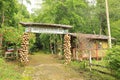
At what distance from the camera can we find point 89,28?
35.6m

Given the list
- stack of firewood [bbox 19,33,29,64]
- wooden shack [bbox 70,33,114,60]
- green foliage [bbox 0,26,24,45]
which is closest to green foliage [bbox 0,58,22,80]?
stack of firewood [bbox 19,33,29,64]

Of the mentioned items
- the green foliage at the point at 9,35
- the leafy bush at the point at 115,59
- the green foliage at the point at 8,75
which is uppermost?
the green foliage at the point at 9,35

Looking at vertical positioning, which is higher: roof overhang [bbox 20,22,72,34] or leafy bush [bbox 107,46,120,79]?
roof overhang [bbox 20,22,72,34]

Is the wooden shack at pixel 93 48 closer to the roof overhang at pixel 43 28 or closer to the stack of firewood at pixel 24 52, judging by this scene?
the roof overhang at pixel 43 28

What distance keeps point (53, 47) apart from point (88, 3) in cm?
1123

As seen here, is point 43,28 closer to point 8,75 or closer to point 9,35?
point 9,35

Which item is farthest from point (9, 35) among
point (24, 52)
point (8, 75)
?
point (8, 75)

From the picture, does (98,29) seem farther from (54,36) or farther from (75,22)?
(54,36)

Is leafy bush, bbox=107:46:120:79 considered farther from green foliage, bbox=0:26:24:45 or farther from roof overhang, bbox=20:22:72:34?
green foliage, bbox=0:26:24:45

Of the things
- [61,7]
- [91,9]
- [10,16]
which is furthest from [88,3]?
[10,16]

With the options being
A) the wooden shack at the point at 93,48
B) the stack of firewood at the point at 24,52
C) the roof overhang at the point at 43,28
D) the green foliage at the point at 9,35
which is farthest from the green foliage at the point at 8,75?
the wooden shack at the point at 93,48

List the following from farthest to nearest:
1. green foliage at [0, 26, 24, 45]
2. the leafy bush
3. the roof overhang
→ green foliage at [0, 26, 24, 45] < the roof overhang < the leafy bush

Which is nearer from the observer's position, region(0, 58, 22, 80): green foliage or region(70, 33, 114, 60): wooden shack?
region(0, 58, 22, 80): green foliage

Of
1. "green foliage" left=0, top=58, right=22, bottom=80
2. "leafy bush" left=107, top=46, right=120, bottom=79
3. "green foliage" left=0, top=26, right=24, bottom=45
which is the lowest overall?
"green foliage" left=0, top=58, right=22, bottom=80
